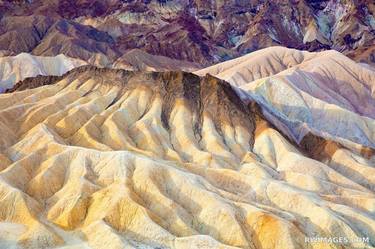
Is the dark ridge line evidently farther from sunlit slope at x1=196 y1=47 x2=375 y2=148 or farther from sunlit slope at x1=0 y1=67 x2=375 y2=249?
sunlit slope at x1=196 y1=47 x2=375 y2=148

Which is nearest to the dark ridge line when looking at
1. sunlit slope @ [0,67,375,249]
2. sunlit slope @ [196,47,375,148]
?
sunlit slope @ [0,67,375,249]

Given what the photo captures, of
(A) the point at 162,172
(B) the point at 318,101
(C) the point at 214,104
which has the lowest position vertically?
(B) the point at 318,101

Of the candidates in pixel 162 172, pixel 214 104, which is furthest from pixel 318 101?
pixel 162 172

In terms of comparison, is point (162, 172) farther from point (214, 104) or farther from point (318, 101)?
point (318, 101)

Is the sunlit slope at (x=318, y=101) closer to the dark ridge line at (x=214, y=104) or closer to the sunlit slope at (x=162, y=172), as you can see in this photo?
the dark ridge line at (x=214, y=104)

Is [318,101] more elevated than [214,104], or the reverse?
[214,104]

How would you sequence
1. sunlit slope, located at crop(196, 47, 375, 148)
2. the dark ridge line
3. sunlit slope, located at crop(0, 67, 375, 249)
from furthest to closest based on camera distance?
sunlit slope, located at crop(196, 47, 375, 148)
the dark ridge line
sunlit slope, located at crop(0, 67, 375, 249)

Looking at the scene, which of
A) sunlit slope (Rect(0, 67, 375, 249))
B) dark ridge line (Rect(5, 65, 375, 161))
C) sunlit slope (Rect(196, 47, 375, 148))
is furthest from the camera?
sunlit slope (Rect(196, 47, 375, 148))

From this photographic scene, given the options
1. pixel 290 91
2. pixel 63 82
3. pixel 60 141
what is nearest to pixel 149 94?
pixel 63 82
